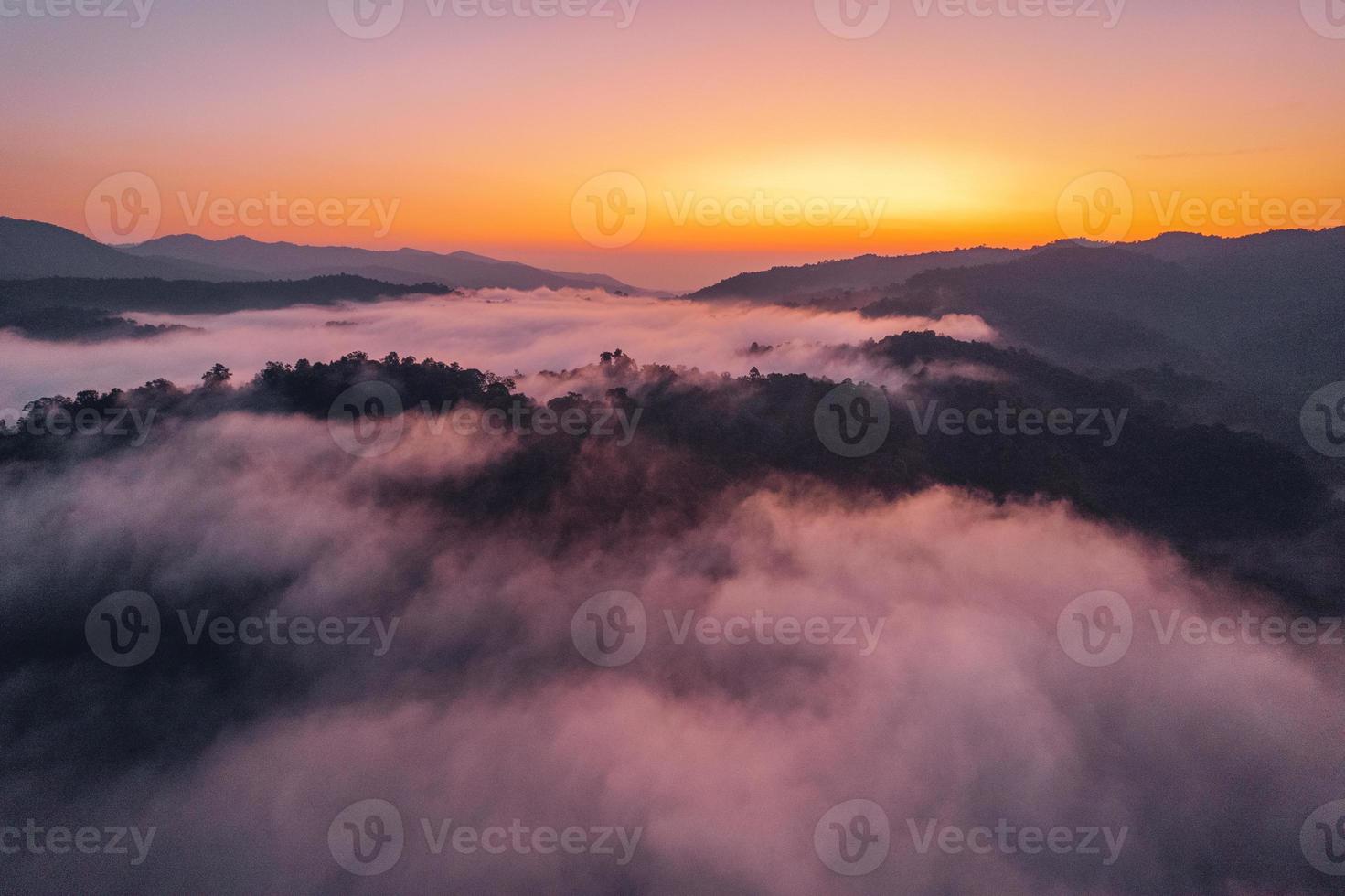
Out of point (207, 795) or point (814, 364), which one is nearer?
point (207, 795)

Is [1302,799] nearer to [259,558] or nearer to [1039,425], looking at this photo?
[1039,425]

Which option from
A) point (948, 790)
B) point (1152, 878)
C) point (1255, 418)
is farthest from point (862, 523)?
point (1255, 418)

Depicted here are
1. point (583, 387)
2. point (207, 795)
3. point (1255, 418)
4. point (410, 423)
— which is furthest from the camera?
point (1255, 418)

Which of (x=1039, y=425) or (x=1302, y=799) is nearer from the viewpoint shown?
(x=1302, y=799)

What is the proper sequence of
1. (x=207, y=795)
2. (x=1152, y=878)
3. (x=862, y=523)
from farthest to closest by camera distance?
1. (x=862, y=523)
2. (x=207, y=795)
3. (x=1152, y=878)

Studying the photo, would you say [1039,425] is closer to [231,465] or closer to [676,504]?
[676,504]

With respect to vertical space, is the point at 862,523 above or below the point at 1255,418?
below

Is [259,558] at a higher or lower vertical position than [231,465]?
lower

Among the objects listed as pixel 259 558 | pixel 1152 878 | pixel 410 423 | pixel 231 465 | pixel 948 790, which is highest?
pixel 410 423

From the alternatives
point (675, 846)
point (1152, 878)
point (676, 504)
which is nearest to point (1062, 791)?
point (1152, 878)
